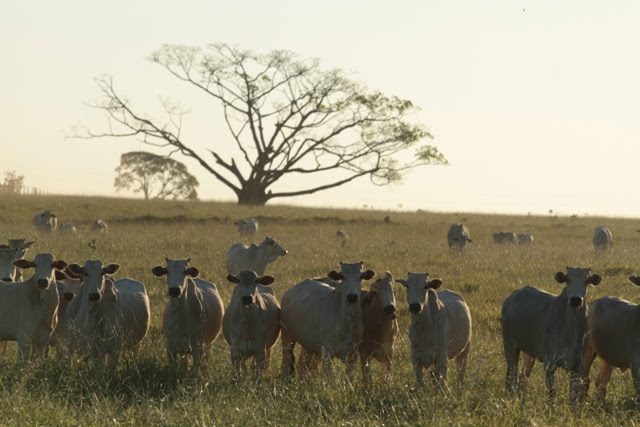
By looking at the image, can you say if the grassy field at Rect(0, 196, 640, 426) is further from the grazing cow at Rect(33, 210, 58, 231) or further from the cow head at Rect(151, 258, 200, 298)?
the grazing cow at Rect(33, 210, 58, 231)

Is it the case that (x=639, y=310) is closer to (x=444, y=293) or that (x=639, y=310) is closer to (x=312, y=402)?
(x=444, y=293)

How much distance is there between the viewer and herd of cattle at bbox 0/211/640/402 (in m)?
11.0

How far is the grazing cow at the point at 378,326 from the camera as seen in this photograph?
11938 mm

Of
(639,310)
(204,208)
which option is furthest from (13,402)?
(204,208)

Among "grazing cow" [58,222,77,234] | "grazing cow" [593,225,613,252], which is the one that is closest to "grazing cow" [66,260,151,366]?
"grazing cow" [58,222,77,234]

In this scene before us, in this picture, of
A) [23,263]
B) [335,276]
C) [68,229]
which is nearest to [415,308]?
[335,276]

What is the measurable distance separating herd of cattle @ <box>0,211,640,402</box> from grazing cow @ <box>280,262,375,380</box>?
0.04ft

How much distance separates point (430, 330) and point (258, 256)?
1198 centimetres

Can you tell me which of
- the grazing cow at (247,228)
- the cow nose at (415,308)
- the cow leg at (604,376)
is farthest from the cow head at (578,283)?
the grazing cow at (247,228)

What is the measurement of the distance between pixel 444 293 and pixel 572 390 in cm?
258

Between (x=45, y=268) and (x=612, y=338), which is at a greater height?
(x=45, y=268)

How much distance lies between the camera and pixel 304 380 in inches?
432

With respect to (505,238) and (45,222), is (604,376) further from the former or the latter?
(45,222)

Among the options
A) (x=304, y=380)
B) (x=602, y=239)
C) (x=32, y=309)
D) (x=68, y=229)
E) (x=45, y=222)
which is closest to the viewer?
(x=304, y=380)
